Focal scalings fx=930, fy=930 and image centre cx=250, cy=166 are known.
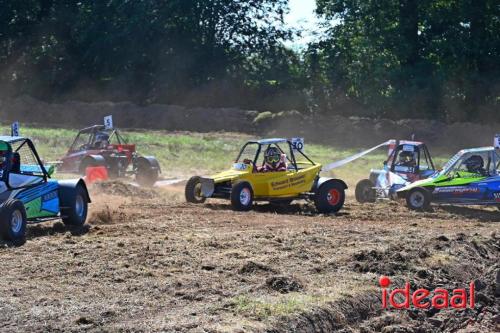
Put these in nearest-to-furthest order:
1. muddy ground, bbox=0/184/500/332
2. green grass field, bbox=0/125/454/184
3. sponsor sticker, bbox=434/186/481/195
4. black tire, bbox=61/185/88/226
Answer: muddy ground, bbox=0/184/500/332 < black tire, bbox=61/185/88/226 < sponsor sticker, bbox=434/186/481/195 < green grass field, bbox=0/125/454/184

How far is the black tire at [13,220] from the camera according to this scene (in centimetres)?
1245

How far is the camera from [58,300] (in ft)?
30.6

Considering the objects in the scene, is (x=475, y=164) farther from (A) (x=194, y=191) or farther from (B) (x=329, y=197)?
(A) (x=194, y=191)

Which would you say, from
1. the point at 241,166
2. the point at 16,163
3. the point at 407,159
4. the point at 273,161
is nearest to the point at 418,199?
the point at 407,159

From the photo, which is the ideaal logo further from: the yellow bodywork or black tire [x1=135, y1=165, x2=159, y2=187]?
black tire [x1=135, y1=165, x2=159, y2=187]

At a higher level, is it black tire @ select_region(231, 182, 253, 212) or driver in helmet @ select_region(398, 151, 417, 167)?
driver in helmet @ select_region(398, 151, 417, 167)

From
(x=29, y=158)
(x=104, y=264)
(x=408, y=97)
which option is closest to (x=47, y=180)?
(x=29, y=158)

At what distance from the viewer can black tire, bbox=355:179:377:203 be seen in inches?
827

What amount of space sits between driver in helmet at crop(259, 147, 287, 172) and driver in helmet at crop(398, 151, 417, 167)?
151 inches

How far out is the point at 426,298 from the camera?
424 inches

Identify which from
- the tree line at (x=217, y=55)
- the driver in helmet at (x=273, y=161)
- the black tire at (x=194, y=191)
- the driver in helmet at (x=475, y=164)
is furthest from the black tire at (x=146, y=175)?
the tree line at (x=217, y=55)

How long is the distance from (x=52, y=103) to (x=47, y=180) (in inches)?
1364

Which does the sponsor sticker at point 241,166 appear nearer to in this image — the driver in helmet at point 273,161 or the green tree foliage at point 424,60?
the driver in helmet at point 273,161

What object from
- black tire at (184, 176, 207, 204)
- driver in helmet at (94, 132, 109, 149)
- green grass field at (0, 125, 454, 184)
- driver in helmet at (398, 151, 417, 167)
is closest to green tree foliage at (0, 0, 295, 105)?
green grass field at (0, 125, 454, 184)
